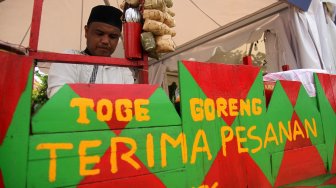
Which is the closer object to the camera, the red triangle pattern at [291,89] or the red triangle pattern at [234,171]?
the red triangle pattern at [234,171]

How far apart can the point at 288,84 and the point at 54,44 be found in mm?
3840

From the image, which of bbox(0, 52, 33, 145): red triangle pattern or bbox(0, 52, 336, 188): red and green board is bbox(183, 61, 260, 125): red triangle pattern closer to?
bbox(0, 52, 336, 188): red and green board

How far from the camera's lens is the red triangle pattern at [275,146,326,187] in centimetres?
156

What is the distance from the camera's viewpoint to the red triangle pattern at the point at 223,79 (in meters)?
1.33

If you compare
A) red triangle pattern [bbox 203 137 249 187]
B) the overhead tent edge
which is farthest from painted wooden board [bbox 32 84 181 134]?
the overhead tent edge

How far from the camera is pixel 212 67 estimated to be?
1403mm

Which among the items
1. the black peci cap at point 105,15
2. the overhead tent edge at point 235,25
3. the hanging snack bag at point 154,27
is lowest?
the hanging snack bag at point 154,27

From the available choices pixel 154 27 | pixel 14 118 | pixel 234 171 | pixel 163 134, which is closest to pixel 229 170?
pixel 234 171

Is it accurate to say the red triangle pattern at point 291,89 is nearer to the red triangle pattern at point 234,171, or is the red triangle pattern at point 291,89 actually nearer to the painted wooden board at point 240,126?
the painted wooden board at point 240,126

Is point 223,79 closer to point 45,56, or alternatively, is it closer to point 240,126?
point 240,126

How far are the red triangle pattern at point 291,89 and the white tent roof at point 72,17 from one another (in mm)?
2187

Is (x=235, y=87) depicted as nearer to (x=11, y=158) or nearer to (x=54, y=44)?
(x=11, y=158)

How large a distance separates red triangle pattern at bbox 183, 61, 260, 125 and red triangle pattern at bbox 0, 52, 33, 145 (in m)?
0.73

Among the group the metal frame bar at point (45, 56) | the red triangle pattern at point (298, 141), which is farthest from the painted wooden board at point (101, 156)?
the red triangle pattern at point (298, 141)
